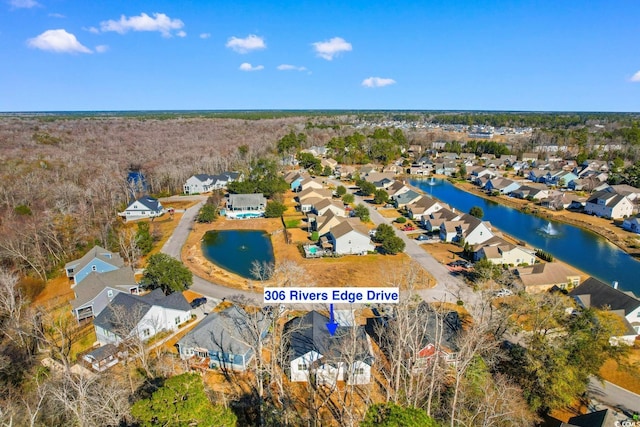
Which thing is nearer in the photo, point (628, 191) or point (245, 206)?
point (245, 206)

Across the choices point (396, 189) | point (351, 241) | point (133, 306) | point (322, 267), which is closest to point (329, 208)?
point (351, 241)

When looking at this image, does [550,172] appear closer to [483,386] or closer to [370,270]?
[370,270]

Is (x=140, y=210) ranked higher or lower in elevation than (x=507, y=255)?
higher

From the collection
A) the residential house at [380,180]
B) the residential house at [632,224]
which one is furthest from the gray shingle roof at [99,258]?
the residential house at [632,224]

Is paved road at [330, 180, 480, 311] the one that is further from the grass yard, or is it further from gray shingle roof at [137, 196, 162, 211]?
gray shingle roof at [137, 196, 162, 211]

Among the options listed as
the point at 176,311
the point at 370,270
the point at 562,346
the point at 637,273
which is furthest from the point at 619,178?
the point at 176,311

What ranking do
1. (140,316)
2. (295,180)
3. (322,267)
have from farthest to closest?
(295,180), (322,267), (140,316)

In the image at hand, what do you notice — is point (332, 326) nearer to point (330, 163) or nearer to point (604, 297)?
point (604, 297)
